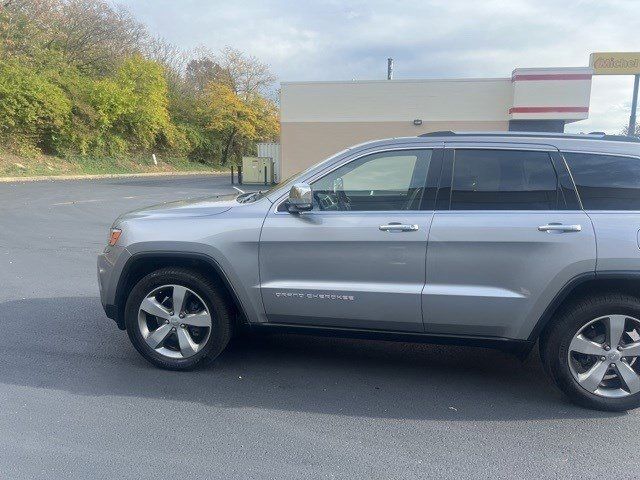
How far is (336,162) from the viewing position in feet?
12.6

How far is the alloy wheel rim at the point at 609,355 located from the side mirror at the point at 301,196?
2061mm

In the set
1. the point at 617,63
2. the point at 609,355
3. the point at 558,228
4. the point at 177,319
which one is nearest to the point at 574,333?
the point at 609,355

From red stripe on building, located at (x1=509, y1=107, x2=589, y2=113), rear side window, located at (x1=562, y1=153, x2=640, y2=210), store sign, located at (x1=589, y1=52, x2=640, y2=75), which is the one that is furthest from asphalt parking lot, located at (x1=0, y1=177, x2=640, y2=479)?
store sign, located at (x1=589, y1=52, x2=640, y2=75)

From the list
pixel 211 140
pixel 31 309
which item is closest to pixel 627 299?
pixel 31 309

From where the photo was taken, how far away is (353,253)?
3625 millimetres

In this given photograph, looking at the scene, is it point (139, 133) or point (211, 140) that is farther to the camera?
point (211, 140)

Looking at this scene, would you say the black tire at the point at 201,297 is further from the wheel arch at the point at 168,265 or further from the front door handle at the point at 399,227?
the front door handle at the point at 399,227

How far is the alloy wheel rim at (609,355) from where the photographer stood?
345 centimetres

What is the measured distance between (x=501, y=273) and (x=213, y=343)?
2.21 meters

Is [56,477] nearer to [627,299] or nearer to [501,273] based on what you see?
[501,273]

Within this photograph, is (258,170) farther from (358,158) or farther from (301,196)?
(301,196)

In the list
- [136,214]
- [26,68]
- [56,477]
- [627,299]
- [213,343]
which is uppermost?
[26,68]

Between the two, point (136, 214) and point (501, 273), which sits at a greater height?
point (136, 214)

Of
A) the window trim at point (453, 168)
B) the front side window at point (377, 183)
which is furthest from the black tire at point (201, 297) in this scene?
the window trim at point (453, 168)
